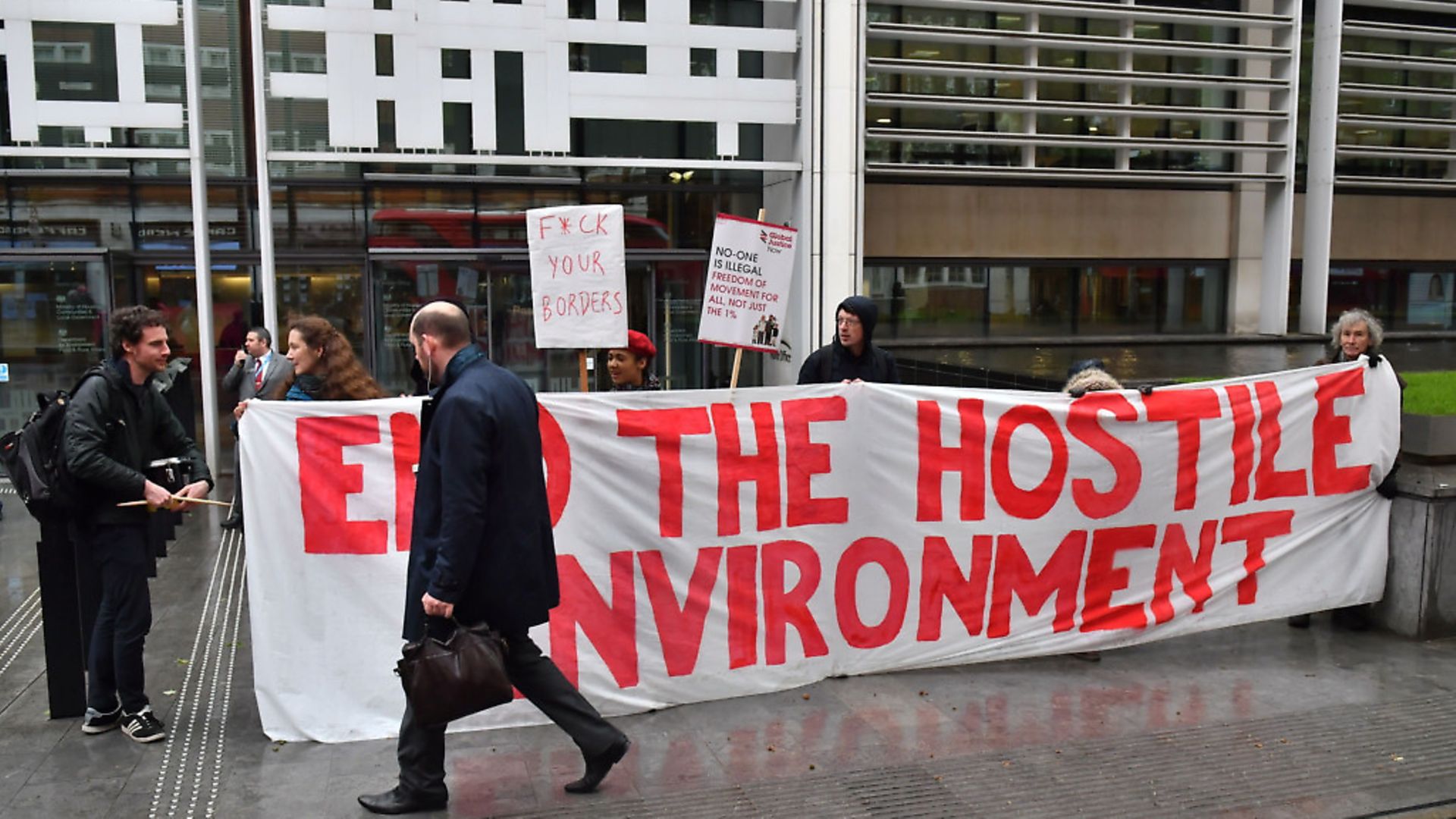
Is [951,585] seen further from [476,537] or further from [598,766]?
[476,537]

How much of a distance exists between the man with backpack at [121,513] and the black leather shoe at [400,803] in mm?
1378

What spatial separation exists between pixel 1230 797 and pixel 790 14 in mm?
11628

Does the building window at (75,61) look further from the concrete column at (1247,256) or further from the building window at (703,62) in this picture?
the concrete column at (1247,256)

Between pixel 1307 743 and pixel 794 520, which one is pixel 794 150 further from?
pixel 1307 743

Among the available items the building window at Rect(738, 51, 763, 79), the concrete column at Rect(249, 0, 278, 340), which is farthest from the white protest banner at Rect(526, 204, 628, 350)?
the building window at Rect(738, 51, 763, 79)

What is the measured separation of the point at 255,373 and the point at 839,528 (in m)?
5.74

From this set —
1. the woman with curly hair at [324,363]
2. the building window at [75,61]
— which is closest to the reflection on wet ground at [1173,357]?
the woman with curly hair at [324,363]

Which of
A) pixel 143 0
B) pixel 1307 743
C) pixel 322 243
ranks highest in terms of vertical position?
pixel 143 0

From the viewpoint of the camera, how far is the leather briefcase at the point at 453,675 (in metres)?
4.56

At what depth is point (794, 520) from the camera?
255 inches

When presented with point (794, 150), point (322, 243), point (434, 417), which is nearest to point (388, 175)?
point (322, 243)

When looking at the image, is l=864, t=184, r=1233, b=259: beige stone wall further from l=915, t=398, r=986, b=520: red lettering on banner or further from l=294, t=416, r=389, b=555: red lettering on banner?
l=294, t=416, r=389, b=555: red lettering on banner

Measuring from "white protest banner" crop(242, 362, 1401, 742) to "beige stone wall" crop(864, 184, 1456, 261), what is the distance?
999 centimetres

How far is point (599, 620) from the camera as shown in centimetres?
603
